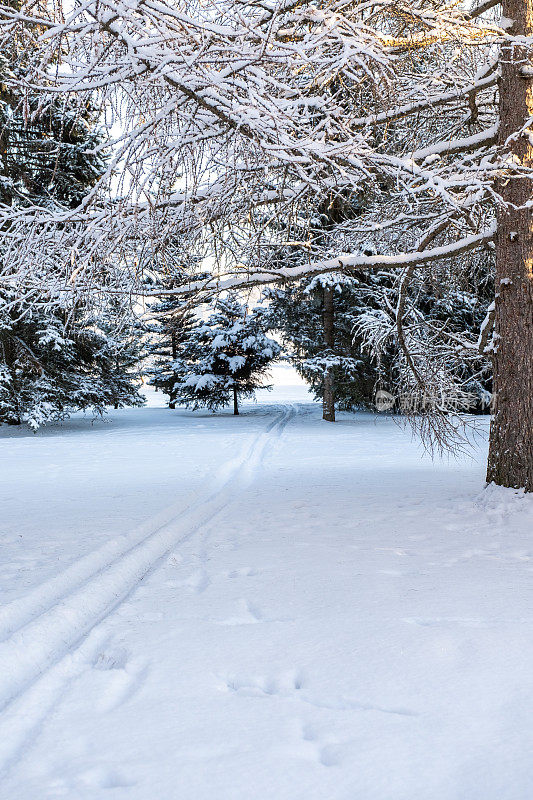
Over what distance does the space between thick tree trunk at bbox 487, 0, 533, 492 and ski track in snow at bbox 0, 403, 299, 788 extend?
3.48 meters

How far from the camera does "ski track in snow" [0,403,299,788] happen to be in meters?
2.45

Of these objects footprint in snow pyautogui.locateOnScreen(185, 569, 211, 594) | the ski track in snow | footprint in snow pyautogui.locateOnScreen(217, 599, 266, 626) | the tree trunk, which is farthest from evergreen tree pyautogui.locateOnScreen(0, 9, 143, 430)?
footprint in snow pyautogui.locateOnScreen(217, 599, 266, 626)

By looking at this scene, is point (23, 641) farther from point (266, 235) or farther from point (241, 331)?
point (241, 331)

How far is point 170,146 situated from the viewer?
163 inches

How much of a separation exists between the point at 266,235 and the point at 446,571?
4.24 meters

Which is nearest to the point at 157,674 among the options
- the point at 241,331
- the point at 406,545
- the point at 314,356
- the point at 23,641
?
the point at 23,641

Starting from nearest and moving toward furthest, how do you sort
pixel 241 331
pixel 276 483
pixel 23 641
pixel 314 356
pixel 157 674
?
pixel 157 674
pixel 23 641
pixel 276 483
pixel 314 356
pixel 241 331

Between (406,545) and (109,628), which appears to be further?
(406,545)

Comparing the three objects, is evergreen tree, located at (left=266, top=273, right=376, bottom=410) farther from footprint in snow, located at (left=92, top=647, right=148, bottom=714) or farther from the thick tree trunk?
footprint in snow, located at (left=92, top=647, right=148, bottom=714)

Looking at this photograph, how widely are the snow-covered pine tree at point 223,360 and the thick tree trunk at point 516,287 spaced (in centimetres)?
1731

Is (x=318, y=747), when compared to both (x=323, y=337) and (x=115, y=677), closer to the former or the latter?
(x=115, y=677)

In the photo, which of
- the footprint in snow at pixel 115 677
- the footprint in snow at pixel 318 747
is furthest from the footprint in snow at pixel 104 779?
the footprint in snow at pixel 318 747

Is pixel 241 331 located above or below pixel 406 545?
above

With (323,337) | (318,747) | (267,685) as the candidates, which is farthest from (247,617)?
(323,337)
